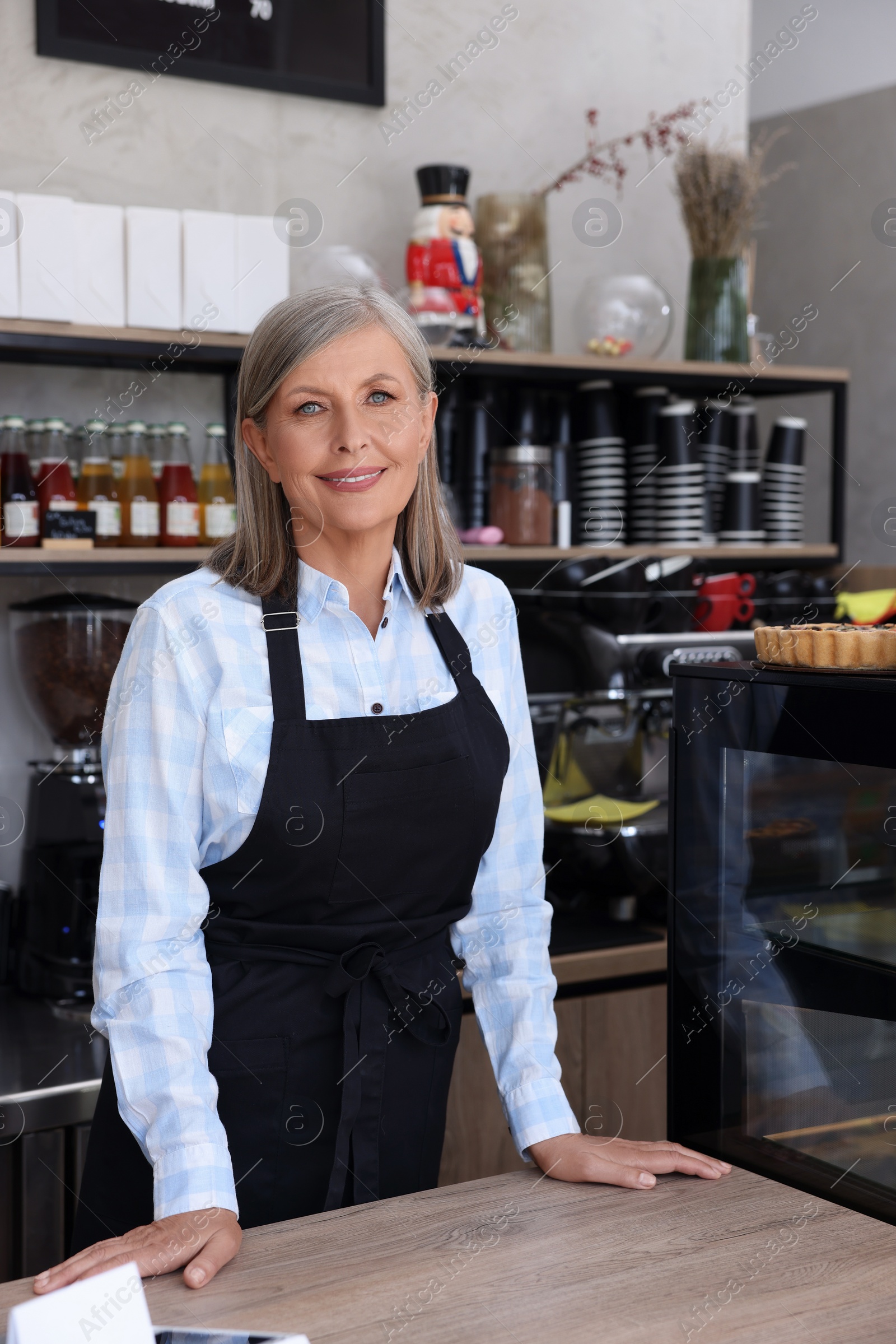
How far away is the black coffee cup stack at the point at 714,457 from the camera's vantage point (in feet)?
8.83

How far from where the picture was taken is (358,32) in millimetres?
2451

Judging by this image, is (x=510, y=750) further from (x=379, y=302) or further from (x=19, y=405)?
(x=19, y=405)

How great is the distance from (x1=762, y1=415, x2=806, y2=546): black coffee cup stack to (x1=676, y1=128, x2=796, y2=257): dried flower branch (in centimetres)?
40

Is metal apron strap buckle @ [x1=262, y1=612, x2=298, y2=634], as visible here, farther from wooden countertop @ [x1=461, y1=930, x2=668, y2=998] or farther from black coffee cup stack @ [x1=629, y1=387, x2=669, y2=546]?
black coffee cup stack @ [x1=629, y1=387, x2=669, y2=546]

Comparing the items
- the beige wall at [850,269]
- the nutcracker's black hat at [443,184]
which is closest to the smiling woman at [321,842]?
the nutcracker's black hat at [443,184]

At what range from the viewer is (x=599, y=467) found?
2.56m

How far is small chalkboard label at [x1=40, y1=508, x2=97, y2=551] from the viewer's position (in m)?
2.03

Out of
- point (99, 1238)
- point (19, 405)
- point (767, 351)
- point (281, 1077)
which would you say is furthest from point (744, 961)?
point (767, 351)

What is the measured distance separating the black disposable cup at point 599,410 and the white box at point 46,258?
3.35 ft

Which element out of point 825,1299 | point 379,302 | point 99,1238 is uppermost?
point 379,302

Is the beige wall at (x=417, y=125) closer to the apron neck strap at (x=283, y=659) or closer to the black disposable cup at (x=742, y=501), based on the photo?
the black disposable cup at (x=742, y=501)

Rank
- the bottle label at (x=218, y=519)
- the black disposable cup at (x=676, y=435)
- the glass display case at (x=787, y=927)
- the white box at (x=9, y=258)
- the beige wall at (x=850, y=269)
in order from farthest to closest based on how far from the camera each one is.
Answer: the beige wall at (x=850, y=269) < the black disposable cup at (x=676, y=435) < the bottle label at (x=218, y=519) < the white box at (x=9, y=258) < the glass display case at (x=787, y=927)

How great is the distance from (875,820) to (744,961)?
198mm

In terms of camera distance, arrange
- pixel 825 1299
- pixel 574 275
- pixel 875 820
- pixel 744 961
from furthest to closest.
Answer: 1. pixel 574 275
2. pixel 744 961
3. pixel 875 820
4. pixel 825 1299
